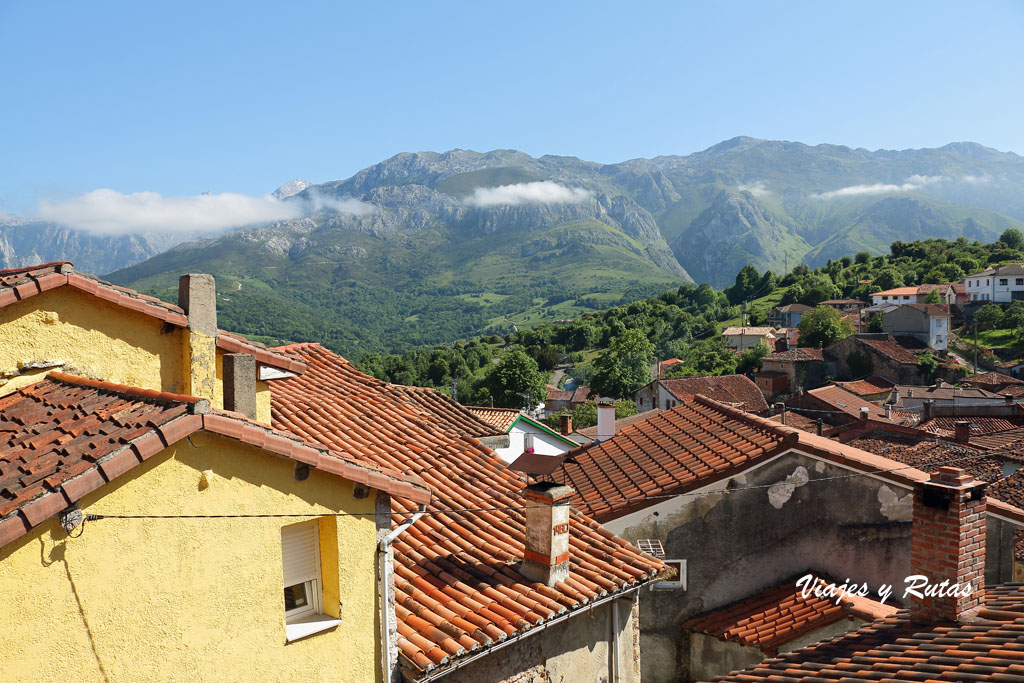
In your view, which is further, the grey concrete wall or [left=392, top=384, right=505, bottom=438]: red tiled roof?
[left=392, top=384, right=505, bottom=438]: red tiled roof

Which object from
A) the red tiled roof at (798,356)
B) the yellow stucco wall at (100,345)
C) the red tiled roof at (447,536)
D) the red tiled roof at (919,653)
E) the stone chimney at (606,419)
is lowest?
the red tiled roof at (798,356)

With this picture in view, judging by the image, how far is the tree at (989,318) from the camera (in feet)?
253

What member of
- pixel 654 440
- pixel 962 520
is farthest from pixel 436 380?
pixel 962 520

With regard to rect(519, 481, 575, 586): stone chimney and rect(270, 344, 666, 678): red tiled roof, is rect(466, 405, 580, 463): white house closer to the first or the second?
rect(270, 344, 666, 678): red tiled roof

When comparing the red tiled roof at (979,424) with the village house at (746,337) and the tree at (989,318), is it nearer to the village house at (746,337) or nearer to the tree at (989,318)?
the tree at (989,318)

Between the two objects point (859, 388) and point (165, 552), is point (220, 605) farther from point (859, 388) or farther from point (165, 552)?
point (859, 388)

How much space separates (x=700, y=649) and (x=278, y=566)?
7.41 metres

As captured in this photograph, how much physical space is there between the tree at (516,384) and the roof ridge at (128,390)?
228ft

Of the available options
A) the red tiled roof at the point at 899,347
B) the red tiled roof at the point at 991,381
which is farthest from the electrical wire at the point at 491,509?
the red tiled roof at the point at 899,347

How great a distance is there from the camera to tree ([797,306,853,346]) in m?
78.4

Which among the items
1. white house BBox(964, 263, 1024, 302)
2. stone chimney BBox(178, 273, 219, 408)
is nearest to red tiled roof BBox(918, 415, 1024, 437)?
stone chimney BBox(178, 273, 219, 408)

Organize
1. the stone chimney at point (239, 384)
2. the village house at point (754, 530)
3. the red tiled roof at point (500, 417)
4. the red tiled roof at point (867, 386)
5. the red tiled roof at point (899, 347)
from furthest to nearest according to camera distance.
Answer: the red tiled roof at point (899, 347), the red tiled roof at point (867, 386), the red tiled roof at point (500, 417), the village house at point (754, 530), the stone chimney at point (239, 384)

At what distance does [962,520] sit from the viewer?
7.45 meters

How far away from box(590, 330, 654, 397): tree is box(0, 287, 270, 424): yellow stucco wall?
74.6m
